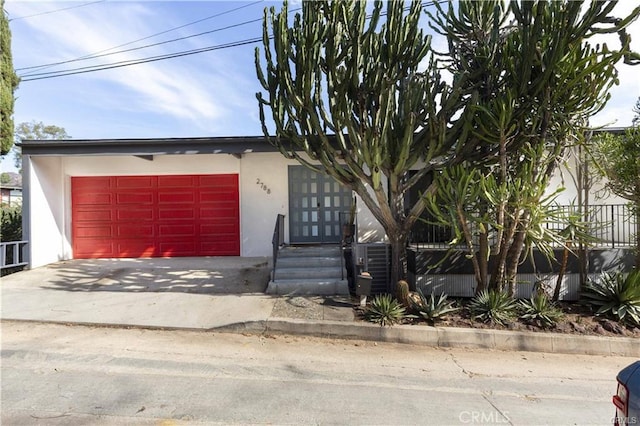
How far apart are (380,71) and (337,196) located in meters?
4.90

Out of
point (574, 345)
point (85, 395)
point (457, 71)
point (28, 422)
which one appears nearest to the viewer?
point (28, 422)

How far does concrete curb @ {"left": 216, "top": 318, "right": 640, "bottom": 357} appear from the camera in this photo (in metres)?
5.47

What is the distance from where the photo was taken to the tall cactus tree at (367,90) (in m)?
6.18

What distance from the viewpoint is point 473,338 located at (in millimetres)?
5547

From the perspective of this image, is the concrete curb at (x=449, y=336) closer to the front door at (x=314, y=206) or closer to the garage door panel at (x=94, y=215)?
the front door at (x=314, y=206)

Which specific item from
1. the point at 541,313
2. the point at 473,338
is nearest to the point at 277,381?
the point at 473,338

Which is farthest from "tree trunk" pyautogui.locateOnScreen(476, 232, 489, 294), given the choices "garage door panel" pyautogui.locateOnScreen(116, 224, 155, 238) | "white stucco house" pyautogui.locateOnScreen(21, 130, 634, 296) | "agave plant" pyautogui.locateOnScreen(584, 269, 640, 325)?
"garage door panel" pyautogui.locateOnScreen(116, 224, 155, 238)

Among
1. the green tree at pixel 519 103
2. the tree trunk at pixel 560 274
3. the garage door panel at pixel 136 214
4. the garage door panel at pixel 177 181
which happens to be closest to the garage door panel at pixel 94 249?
the garage door panel at pixel 136 214

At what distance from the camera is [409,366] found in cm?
470

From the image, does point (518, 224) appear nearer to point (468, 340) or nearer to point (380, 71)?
point (468, 340)

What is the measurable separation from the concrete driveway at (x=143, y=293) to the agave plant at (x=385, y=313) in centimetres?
182

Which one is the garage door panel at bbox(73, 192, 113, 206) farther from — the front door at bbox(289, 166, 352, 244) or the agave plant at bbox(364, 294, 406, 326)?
the agave plant at bbox(364, 294, 406, 326)

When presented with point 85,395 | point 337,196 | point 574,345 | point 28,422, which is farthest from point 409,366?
point 337,196

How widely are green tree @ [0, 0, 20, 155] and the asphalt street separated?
652 centimetres
